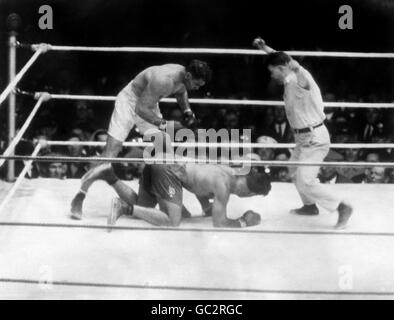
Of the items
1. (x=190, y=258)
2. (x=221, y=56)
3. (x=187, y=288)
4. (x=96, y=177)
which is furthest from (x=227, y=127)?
(x=187, y=288)

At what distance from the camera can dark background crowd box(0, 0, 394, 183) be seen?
4.26 metres

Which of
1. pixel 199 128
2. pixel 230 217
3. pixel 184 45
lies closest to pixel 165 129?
pixel 230 217

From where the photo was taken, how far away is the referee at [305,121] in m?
2.56

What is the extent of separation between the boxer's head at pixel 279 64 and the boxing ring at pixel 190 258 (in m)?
0.61

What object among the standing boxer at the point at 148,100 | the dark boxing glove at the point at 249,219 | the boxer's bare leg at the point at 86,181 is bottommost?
the dark boxing glove at the point at 249,219

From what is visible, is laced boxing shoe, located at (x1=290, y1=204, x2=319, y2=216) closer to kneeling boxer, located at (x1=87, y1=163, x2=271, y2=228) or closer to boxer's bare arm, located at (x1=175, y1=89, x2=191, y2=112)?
kneeling boxer, located at (x1=87, y1=163, x2=271, y2=228)

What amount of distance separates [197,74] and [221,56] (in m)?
2.25

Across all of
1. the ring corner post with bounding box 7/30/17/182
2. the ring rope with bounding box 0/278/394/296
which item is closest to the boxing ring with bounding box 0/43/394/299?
the ring rope with bounding box 0/278/394/296

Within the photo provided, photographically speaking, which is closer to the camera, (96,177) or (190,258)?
(190,258)

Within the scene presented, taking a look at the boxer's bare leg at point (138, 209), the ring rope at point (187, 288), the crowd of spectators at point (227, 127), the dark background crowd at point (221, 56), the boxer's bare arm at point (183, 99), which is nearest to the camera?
the ring rope at point (187, 288)

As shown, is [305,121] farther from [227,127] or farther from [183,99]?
[227,127]

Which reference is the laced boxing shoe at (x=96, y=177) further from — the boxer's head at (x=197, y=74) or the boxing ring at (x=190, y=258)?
the boxer's head at (x=197, y=74)

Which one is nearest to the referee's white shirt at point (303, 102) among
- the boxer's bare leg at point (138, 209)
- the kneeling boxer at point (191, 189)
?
the kneeling boxer at point (191, 189)

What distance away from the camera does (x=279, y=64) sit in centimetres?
261
